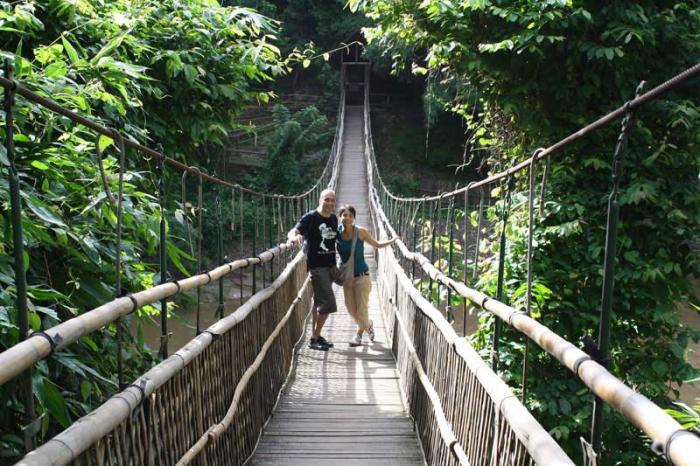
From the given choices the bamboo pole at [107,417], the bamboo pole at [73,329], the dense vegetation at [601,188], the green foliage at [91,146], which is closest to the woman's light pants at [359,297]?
the dense vegetation at [601,188]

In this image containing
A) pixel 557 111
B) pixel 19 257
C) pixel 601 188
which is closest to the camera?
pixel 19 257

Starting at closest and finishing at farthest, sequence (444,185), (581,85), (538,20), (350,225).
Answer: (538,20) < (581,85) < (350,225) < (444,185)

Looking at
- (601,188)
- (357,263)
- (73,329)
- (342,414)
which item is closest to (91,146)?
(73,329)

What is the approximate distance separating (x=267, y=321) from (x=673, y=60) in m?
2.28

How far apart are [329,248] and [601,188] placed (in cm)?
140

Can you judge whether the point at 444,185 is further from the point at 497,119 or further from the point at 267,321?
the point at 267,321

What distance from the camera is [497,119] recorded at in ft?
12.1

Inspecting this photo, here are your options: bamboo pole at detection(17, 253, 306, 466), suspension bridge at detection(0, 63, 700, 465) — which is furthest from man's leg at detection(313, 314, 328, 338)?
bamboo pole at detection(17, 253, 306, 466)

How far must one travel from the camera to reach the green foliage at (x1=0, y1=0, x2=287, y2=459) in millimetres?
1191

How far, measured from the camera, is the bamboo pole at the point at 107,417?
33.6 inches

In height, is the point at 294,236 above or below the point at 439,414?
above

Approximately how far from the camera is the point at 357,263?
3.48 m

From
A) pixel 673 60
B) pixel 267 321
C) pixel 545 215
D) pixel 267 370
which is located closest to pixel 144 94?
pixel 267 321

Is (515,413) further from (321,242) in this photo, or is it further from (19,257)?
(321,242)
